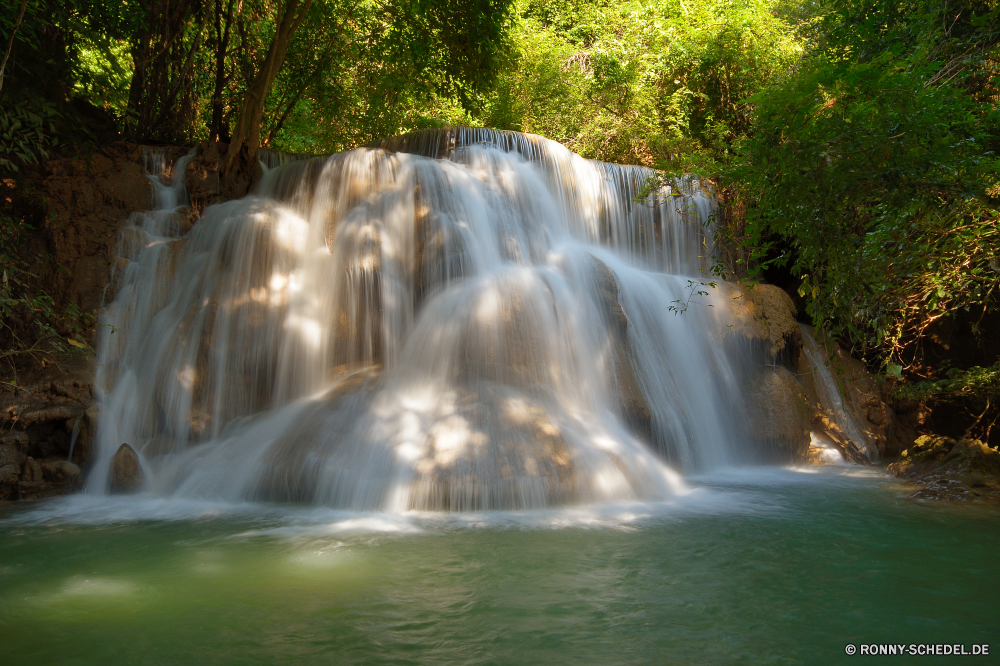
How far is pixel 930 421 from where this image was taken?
1117 centimetres

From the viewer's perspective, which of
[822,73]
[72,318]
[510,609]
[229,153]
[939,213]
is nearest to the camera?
[510,609]

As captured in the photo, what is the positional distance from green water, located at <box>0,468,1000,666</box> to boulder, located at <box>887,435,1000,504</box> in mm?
688

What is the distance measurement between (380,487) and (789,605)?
12.2 ft

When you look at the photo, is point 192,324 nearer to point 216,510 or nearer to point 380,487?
point 216,510

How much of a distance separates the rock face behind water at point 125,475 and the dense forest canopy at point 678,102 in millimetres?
1909

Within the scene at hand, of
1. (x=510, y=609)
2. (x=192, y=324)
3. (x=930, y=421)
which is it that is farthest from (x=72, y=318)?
(x=930, y=421)

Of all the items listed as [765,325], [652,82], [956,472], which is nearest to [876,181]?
[956,472]

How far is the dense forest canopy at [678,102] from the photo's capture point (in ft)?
17.0

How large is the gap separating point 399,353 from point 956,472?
6.77m

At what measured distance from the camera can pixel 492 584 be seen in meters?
4.10

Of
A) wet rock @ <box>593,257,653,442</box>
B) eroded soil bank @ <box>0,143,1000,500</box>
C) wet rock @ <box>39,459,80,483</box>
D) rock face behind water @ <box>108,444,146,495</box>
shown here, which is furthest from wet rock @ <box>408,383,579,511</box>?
wet rock @ <box>39,459,80,483</box>

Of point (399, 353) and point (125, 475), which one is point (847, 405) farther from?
point (125, 475)

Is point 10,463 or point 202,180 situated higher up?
point 202,180

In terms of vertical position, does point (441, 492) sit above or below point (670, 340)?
below
